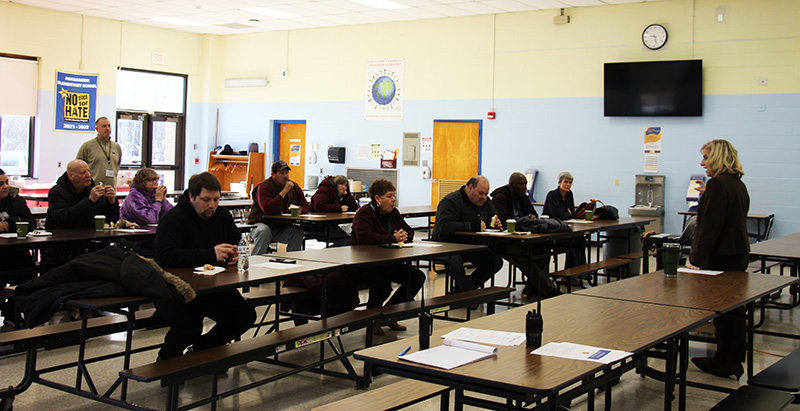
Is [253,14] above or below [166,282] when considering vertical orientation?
above

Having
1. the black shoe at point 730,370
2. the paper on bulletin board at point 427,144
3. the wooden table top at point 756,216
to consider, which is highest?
the paper on bulletin board at point 427,144

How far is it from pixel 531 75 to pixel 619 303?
8.38m

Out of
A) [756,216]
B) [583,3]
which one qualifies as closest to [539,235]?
[756,216]

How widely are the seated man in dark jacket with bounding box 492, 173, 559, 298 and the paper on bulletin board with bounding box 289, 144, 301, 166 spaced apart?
23.5 feet

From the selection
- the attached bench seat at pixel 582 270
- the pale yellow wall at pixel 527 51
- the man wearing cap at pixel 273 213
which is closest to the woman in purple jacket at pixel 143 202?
the man wearing cap at pixel 273 213

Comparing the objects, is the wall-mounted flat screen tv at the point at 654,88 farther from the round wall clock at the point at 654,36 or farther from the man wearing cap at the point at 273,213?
the man wearing cap at the point at 273,213

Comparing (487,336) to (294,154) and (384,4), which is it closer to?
(384,4)

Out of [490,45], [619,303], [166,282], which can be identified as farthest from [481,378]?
[490,45]

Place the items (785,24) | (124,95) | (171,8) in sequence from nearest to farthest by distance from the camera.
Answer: (785,24), (171,8), (124,95)

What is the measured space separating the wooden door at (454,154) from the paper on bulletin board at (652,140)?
2630 millimetres

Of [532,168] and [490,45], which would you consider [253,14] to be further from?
[532,168]

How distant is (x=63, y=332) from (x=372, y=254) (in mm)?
1939

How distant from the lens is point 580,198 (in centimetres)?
1095

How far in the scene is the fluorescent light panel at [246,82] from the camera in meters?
14.0
